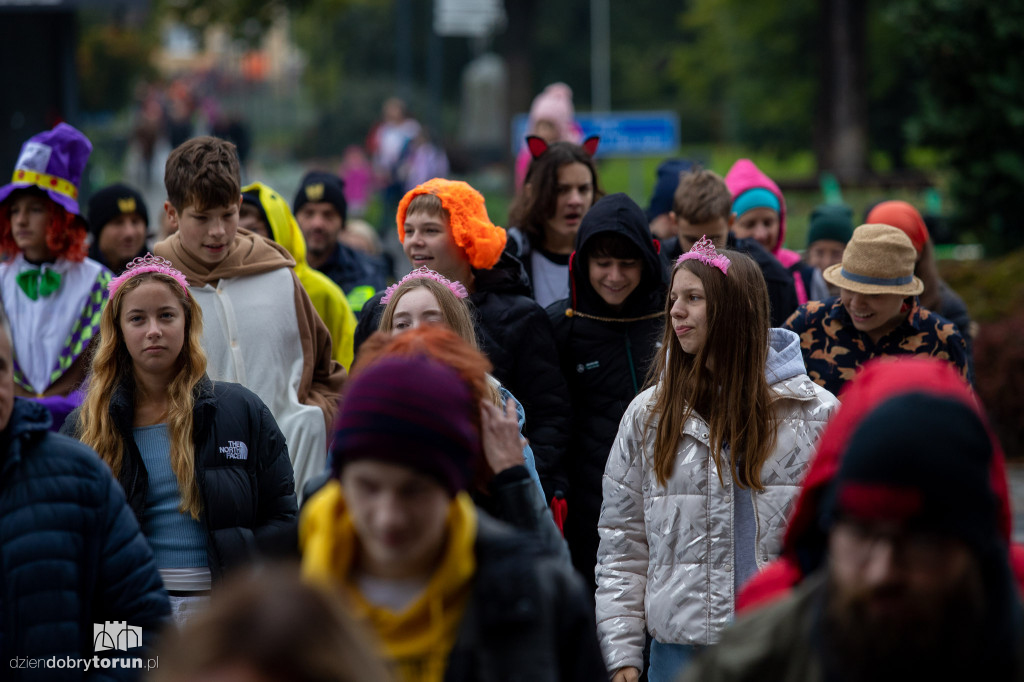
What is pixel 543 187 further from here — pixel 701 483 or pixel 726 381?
pixel 701 483

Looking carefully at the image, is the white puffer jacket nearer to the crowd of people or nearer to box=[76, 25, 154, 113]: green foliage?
the crowd of people

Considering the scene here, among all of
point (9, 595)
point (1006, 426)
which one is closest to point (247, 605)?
point (9, 595)

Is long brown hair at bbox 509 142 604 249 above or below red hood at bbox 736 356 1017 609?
above

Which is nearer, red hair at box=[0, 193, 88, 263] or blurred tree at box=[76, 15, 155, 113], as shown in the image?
red hair at box=[0, 193, 88, 263]

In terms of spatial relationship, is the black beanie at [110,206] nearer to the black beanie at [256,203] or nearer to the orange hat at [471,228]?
the black beanie at [256,203]

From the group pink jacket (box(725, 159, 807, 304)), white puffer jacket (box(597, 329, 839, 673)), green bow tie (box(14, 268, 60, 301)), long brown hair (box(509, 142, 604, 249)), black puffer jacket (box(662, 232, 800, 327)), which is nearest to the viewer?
white puffer jacket (box(597, 329, 839, 673))

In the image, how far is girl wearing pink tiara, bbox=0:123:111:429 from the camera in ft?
20.3

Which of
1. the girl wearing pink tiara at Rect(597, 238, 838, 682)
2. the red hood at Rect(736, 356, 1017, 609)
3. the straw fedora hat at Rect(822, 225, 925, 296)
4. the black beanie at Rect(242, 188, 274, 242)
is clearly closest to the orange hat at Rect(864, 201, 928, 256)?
the straw fedora hat at Rect(822, 225, 925, 296)

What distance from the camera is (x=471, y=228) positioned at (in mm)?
6070

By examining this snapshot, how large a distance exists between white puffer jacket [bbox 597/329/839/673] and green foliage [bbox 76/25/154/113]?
45.4 meters

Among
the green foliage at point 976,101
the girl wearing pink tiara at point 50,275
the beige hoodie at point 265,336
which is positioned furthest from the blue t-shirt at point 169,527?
the green foliage at point 976,101

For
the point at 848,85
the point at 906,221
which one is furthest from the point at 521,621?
the point at 848,85

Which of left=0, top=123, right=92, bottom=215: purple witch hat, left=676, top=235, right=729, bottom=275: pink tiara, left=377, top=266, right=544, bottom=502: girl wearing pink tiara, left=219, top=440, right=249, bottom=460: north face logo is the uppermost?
left=0, top=123, right=92, bottom=215: purple witch hat

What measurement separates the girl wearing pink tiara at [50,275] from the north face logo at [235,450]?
5.92 feet
